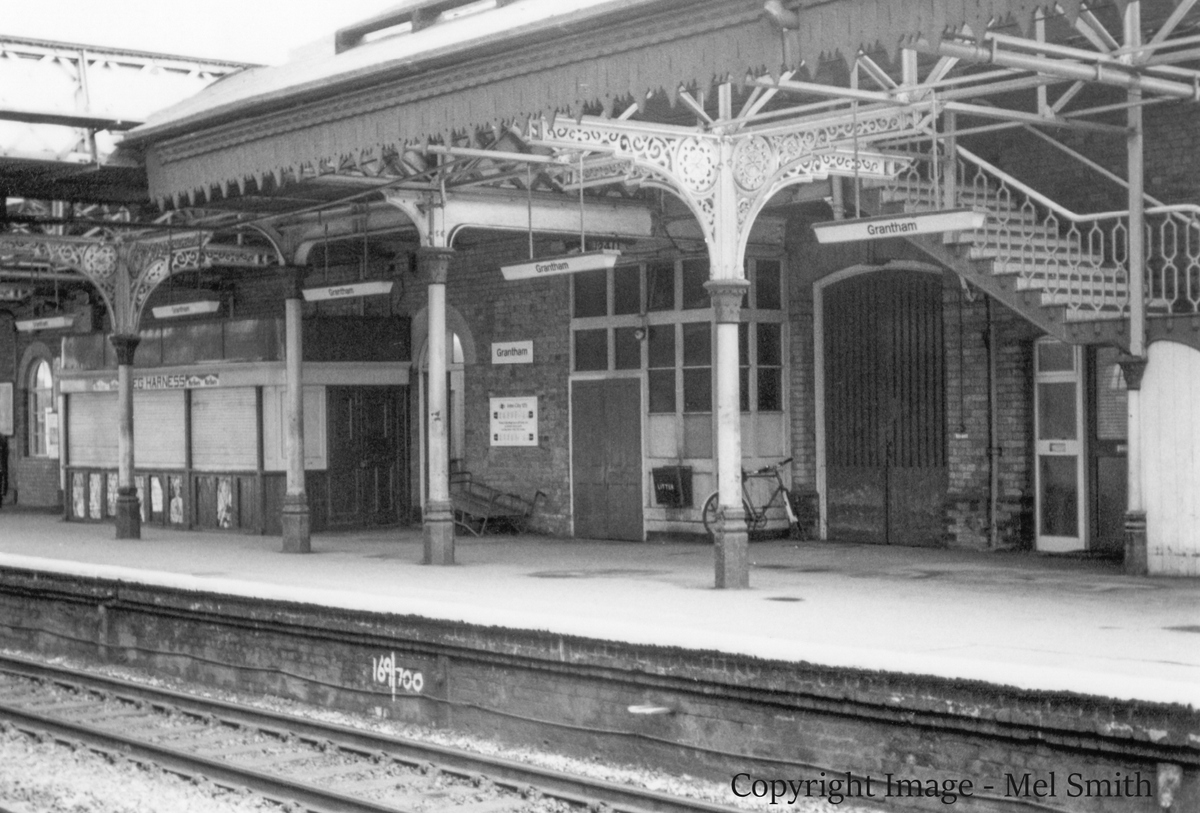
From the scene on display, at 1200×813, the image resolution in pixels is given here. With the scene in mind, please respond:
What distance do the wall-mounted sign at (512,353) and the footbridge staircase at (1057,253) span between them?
19.6 feet

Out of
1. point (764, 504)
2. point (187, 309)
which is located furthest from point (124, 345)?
point (764, 504)

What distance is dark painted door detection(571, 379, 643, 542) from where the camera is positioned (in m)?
16.9

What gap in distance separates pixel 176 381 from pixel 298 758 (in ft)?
37.7

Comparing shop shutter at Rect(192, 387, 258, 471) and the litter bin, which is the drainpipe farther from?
shop shutter at Rect(192, 387, 258, 471)

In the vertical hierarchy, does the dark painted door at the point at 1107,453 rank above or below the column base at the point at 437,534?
above

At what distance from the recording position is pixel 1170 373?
466 inches

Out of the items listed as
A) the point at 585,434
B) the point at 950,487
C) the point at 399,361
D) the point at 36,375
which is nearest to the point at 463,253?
the point at 399,361

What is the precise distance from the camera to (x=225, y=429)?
1936 centimetres

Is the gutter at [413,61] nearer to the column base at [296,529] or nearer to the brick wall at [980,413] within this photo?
the column base at [296,529]

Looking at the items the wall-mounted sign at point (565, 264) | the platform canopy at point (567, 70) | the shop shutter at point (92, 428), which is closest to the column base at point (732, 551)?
the wall-mounted sign at point (565, 264)

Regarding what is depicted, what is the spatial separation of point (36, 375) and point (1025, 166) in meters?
19.1

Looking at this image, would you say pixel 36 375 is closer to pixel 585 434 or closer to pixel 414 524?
pixel 414 524

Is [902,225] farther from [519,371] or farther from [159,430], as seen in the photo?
[159,430]

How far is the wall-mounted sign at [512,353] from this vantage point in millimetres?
18000
